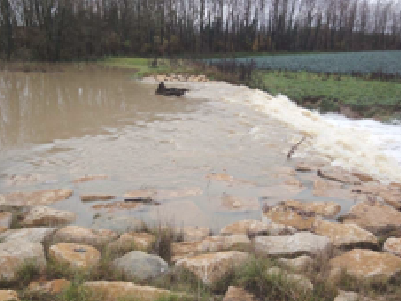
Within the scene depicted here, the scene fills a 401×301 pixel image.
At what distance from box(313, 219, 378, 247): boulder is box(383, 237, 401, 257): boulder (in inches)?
4.8

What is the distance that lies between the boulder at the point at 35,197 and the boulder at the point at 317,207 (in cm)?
304

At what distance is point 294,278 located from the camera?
2.46 meters

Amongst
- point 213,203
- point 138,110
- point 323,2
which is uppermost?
point 323,2

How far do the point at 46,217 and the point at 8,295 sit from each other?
71.3 inches

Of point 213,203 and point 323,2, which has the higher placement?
point 323,2

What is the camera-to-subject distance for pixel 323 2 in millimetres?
73625

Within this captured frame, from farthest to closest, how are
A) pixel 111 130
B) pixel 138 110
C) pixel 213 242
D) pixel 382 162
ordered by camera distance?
pixel 138 110
pixel 111 130
pixel 382 162
pixel 213 242

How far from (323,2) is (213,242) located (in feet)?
268

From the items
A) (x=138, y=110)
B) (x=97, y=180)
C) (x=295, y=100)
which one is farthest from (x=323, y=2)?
(x=97, y=180)

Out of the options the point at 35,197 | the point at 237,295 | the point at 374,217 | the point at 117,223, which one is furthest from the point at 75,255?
the point at 374,217

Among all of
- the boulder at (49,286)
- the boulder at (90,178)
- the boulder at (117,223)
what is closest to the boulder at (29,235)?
the boulder at (117,223)

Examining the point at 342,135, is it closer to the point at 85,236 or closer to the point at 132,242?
the point at 132,242

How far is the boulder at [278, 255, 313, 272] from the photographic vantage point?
2779 mm

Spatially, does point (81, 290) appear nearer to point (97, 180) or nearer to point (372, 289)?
point (372, 289)
